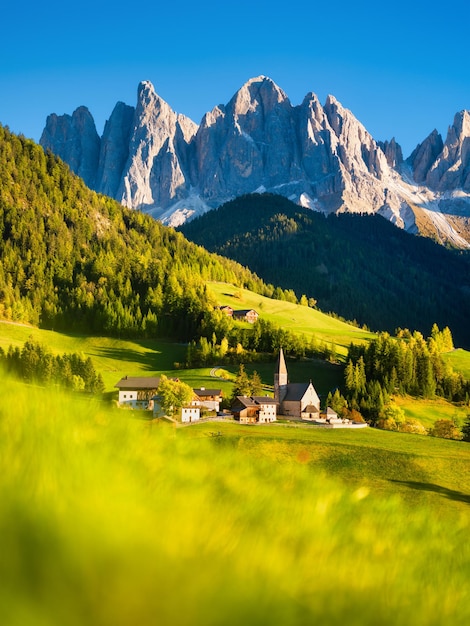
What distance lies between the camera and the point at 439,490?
4897 cm

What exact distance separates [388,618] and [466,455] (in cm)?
7236

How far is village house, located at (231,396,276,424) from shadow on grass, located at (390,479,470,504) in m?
44.8

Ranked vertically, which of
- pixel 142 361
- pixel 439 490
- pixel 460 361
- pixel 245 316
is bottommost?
pixel 439 490

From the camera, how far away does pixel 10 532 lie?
2.23 m

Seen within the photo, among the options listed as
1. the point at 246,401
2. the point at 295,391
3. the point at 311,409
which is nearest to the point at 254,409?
the point at 246,401

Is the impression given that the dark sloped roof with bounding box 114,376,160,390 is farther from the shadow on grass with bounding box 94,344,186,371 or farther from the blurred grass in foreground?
the blurred grass in foreground

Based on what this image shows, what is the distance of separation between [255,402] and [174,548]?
327 feet

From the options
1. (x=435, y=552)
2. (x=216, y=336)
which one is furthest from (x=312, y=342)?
(x=435, y=552)

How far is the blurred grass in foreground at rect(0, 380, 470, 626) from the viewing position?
7.25 feet

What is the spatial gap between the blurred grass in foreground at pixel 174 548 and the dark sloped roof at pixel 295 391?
105 meters

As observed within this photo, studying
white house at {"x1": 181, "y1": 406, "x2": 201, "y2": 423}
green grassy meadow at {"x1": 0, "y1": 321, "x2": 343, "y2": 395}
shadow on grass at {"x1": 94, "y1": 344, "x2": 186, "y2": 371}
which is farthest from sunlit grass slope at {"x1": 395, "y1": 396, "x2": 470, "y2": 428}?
shadow on grass at {"x1": 94, "y1": 344, "x2": 186, "y2": 371}

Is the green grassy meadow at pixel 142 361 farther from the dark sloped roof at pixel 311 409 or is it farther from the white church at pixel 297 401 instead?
the dark sloped roof at pixel 311 409

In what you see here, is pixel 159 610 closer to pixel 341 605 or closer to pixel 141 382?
pixel 341 605

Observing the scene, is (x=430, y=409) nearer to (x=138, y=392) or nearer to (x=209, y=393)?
(x=209, y=393)
